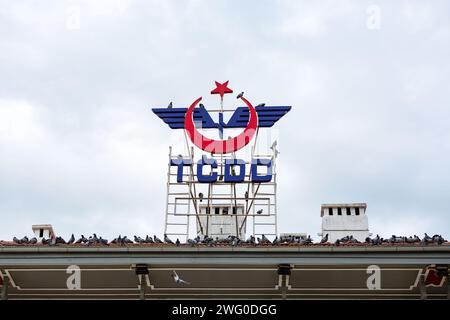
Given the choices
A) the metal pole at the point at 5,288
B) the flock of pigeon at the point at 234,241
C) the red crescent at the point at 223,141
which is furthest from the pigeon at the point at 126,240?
the red crescent at the point at 223,141

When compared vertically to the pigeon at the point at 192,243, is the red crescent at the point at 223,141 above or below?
above

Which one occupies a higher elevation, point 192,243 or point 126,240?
point 126,240

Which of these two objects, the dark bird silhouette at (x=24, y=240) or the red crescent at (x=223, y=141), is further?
the red crescent at (x=223, y=141)

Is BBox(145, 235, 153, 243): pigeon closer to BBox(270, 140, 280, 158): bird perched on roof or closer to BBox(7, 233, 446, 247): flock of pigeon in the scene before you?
BBox(7, 233, 446, 247): flock of pigeon

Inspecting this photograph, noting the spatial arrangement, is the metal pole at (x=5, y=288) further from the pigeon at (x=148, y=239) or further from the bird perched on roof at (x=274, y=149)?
the bird perched on roof at (x=274, y=149)

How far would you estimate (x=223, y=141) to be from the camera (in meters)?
30.5

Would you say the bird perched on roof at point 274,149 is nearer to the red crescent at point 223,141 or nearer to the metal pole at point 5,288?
the red crescent at point 223,141

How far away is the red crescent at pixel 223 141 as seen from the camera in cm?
3039

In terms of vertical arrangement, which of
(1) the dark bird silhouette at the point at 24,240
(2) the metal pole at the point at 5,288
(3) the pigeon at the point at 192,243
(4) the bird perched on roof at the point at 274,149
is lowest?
(2) the metal pole at the point at 5,288

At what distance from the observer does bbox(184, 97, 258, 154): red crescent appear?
30.4 meters

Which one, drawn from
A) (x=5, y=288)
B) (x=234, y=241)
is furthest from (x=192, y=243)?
(x=5, y=288)

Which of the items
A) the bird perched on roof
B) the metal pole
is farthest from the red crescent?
the metal pole

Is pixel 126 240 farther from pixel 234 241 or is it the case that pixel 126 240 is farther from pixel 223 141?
pixel 223 141

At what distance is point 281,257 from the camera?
19.7m
